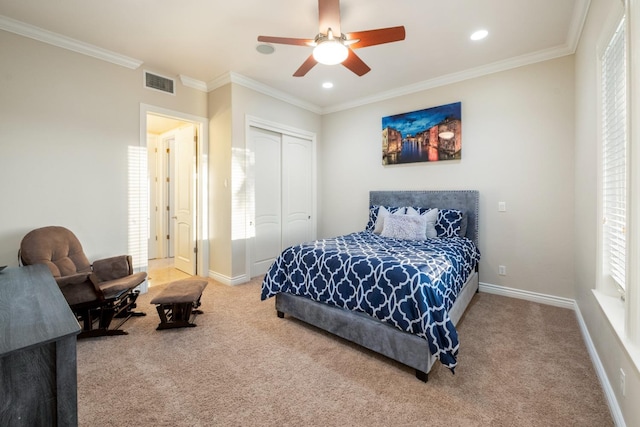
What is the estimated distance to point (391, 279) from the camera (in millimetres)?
2045

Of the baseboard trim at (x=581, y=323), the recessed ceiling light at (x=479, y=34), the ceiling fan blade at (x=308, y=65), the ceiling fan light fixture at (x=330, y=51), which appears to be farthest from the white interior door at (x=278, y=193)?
the baseboard trim at (x=581, y=323)

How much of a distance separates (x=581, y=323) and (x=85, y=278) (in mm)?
4311

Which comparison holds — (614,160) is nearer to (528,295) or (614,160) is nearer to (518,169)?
(518,169)

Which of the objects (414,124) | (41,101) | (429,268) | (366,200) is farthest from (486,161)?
(41,101)

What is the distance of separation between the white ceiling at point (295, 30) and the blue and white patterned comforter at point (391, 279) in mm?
2106

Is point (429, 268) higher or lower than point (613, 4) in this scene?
lower

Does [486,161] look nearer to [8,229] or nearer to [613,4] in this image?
[613,4]

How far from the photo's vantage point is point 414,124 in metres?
4.04

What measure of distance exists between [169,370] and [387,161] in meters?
3.66

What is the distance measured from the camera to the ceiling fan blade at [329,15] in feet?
6.53

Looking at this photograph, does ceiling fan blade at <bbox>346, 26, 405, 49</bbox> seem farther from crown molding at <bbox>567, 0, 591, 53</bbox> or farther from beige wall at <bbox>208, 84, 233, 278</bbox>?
beige wall at <bbox>208, 84, 233, 278</bbox>

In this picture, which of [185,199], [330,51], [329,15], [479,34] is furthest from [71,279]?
[479,34]

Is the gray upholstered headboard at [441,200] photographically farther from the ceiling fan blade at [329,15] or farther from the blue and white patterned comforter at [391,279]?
the ceiling fan blade at [329,15]

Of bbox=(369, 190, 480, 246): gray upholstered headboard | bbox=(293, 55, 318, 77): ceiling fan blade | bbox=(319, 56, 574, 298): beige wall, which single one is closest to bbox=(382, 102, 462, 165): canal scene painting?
bbox=(319, 56, 574, 298): beige wall
